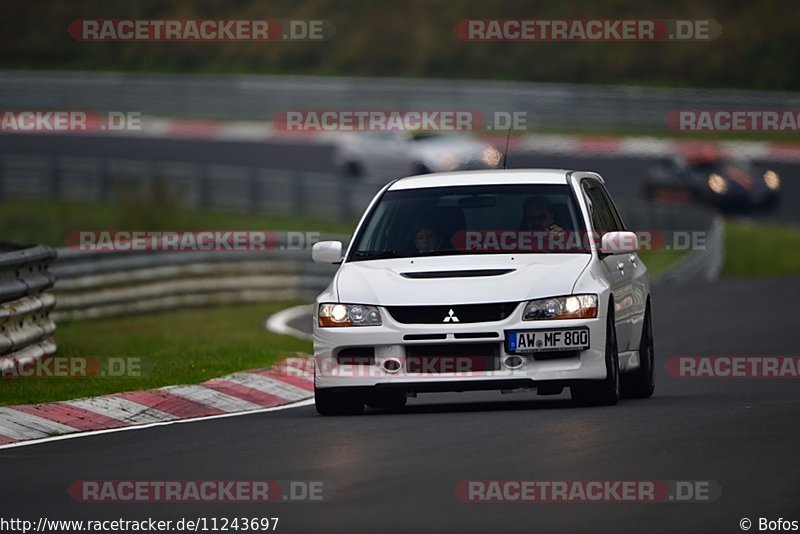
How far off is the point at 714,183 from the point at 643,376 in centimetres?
2742

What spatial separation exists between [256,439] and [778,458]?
3035 mm

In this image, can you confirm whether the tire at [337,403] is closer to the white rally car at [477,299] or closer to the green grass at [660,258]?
the white rally car at [477,299]

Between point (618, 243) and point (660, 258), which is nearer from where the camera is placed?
point (618, 243)

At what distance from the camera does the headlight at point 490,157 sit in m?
42.4

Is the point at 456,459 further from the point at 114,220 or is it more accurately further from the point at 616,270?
the point at 114,220

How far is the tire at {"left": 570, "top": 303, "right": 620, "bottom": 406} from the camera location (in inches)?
448

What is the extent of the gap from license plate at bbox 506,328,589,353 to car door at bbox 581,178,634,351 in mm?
650

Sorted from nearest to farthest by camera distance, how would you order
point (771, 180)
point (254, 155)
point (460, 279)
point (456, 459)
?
point (456, 459) < point (460, 279) < point (771, 180) < point (254, 155)

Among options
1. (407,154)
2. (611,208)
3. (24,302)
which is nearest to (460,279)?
(611,208)

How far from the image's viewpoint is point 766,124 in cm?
4750

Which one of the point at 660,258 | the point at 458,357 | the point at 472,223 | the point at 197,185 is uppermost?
the point at 197,185

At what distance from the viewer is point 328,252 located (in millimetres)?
12000

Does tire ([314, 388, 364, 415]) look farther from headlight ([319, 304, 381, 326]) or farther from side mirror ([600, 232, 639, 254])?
side mirror ([600, 232, 639, 254])

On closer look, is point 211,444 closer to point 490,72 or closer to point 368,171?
point 368,171
